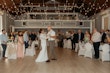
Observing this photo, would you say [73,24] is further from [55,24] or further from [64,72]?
[64,72]

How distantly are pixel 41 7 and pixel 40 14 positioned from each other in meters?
0.88

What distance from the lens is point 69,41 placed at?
774 inches

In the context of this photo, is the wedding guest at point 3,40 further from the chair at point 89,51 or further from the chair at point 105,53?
the chair at point 105,53

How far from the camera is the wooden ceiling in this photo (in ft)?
63.8

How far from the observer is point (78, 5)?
26000 mm

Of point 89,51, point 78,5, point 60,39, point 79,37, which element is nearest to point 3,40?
point 89,51

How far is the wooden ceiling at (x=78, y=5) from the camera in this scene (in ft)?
63.8

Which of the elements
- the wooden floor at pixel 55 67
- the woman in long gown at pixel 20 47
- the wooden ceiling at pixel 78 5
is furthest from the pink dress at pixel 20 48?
the wooden ceiling at pixel 78 5

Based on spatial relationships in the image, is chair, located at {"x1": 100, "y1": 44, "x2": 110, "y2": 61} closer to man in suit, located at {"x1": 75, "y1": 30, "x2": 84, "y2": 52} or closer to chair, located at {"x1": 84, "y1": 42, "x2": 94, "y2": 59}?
chair, located at {"x1": 84, "y1": 42, "x2": 94, "y2": 59}

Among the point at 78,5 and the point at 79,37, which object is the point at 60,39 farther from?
the point at 79,37

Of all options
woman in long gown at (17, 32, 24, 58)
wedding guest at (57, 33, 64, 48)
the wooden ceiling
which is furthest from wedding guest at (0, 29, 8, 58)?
wedding guest at (57, 33, 64, 48)

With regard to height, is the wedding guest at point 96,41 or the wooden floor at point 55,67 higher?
the wedding guest at point 96,41

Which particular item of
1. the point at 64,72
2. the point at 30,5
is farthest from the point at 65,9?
the point at 64,72

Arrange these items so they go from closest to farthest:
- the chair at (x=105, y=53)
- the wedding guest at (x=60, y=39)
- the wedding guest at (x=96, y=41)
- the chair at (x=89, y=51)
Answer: the chair at (x=105, y=53) → the wedding guest at (x=96, y=41) → the chair at (x=89, y=51) → the wedding guest at (x=60, y=39)
